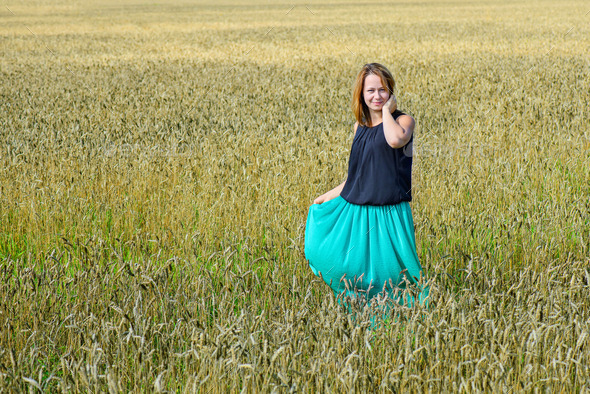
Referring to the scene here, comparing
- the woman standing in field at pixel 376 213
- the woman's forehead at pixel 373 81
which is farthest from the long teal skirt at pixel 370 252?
the woman's forehead at pixel 373 81

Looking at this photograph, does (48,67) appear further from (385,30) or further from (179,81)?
(385,30)

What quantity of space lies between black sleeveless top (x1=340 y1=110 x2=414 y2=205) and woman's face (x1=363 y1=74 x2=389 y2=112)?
0.29 ft

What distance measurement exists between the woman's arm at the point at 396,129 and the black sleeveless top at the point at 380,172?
64 mm

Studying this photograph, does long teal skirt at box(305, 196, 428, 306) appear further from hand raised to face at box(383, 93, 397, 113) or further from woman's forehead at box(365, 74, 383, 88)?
woman's forehead at box(365, 74, 383, 88)

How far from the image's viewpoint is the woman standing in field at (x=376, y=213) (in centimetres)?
272

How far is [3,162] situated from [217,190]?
6.76ft

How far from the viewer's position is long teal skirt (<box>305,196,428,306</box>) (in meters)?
2.71

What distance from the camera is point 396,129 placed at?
104 inches

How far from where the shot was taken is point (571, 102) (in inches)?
310

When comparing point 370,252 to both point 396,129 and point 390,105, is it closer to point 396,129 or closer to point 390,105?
point 396,129

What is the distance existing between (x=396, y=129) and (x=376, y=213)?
0.38 m

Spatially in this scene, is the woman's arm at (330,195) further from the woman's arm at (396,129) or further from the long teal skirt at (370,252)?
the woman's arm at (396,129)

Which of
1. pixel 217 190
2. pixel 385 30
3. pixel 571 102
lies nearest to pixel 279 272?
pixel 217 190

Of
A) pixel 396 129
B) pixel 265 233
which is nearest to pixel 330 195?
pixel 396 129
